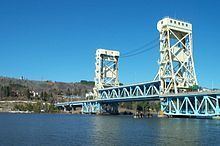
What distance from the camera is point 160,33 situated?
103750 millimetres

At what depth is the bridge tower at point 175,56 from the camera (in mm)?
99875

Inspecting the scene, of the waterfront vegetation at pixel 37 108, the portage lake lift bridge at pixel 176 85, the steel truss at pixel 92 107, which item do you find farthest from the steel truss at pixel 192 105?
the waterfront vegetation at pixel 37 108

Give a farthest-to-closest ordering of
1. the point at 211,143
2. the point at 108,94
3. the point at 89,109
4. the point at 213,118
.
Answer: the point at 89,109
the point at 108,94
the point at 213,118
the point at 211,143

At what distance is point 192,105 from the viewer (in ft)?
289

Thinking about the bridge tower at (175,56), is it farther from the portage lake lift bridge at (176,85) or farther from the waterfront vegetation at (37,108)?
the waterfront vegetation at (37,108)

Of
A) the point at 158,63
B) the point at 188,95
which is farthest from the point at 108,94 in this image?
the point at 188,95

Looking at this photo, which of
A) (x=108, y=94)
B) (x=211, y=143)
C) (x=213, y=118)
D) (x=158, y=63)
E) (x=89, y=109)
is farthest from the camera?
(x=89, y=109)

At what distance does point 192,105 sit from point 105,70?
211 ft

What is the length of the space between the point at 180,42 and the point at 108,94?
147ft

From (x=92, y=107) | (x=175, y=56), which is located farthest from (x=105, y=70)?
(x=175, y=56)

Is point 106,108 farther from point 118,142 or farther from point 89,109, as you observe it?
point 118,142

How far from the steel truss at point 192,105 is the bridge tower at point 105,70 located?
51985 mm

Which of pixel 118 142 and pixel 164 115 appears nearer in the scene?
pixel 118 142

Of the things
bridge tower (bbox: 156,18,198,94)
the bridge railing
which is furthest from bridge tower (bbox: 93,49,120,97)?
bridge tower (bbox: 156,18,198,94)
